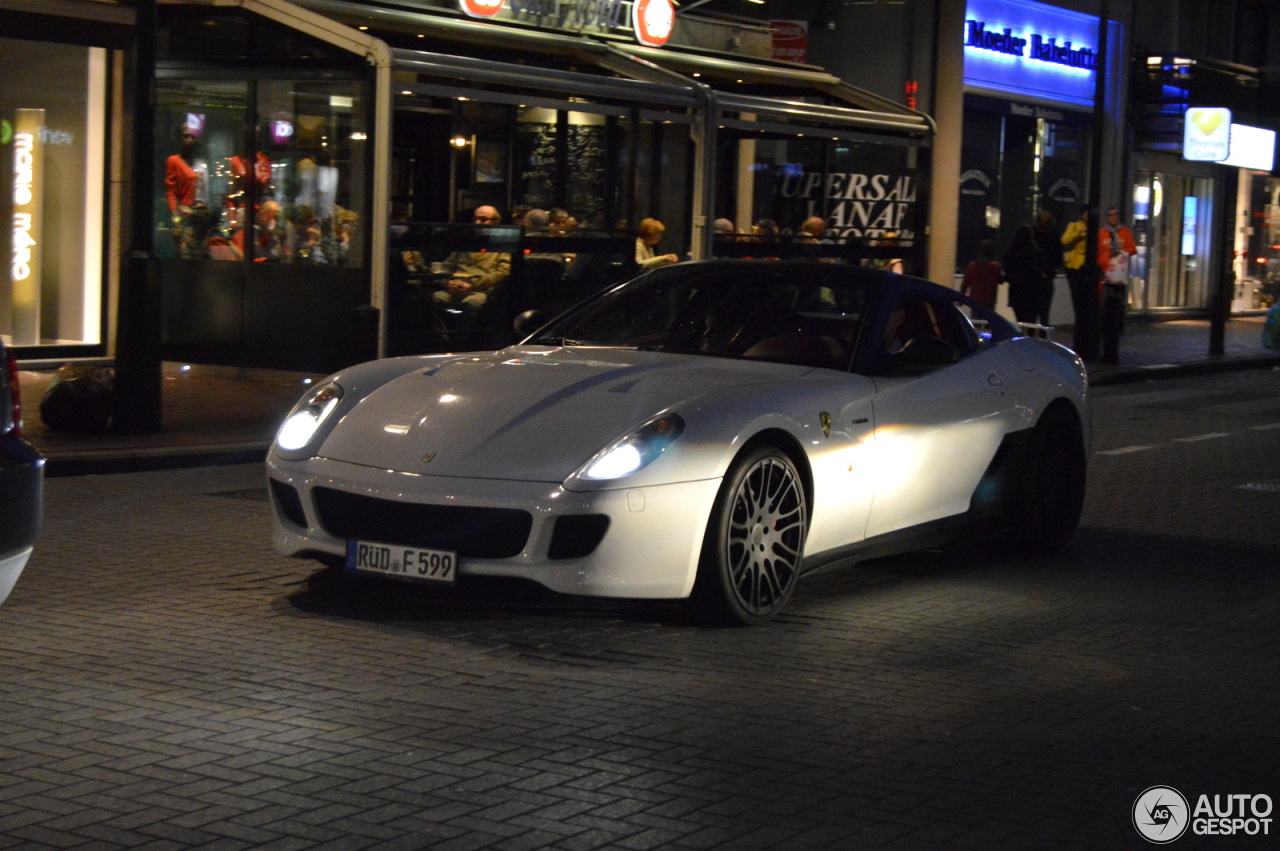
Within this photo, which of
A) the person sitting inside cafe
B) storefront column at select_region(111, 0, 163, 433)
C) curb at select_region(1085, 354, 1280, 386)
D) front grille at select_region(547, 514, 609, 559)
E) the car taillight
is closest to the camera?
the car taillight

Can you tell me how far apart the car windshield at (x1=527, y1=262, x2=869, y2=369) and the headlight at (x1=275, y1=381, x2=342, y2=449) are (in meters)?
1.29

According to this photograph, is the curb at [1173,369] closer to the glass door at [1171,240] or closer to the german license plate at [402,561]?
the glass door at [1171,240]

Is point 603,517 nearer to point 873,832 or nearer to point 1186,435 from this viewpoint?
point 873,832

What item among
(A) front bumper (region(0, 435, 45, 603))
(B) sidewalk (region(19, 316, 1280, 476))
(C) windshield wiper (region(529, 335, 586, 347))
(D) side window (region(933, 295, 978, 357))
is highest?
(D) side window (region(933, 295, 978, 357))

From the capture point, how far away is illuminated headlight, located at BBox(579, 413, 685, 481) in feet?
22.0

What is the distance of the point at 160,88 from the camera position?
720 inches

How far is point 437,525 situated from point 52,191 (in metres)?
12.5

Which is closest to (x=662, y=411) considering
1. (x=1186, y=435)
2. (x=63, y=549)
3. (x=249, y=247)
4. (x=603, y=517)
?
(x=603, y=517)

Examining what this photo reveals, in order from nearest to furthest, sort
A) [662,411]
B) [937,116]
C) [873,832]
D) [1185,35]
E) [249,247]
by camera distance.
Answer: [873,832], [662,411], [249,247], [937,116], [1185,35]

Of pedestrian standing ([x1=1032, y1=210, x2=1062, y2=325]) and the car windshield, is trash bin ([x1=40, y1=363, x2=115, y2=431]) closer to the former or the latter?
the car windshield

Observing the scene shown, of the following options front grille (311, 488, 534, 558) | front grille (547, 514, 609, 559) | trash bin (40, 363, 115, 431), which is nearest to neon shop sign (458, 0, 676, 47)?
trash bin (40, 363, 115, 431)

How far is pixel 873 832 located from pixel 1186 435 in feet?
39.0

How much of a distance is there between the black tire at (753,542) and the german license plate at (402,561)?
0.97 m

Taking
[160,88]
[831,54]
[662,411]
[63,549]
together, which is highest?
[831,54]
